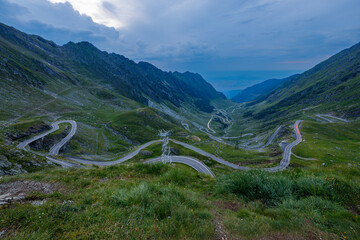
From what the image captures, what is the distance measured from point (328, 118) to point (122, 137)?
218484 mm

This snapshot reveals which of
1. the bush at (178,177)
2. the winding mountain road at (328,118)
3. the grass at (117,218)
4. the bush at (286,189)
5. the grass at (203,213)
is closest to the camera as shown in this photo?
the grass at (117,218)

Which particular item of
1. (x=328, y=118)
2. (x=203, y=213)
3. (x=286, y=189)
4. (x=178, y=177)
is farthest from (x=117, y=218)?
(x=328, y=118)

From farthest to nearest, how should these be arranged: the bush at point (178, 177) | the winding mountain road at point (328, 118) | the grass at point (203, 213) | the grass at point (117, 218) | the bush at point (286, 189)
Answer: the winding mountain road at point (328, 118) < the bush at point (178, 177) < the bush at point (286, 189) < the grass at point (203, 213) < the grass at point (117, 218)

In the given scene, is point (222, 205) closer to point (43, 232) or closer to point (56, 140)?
point (43, 232)

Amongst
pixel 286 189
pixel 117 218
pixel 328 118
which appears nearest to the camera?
pixel 117 218

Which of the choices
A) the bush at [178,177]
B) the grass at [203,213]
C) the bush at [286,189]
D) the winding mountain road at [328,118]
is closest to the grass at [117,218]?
the grass at [203,213]

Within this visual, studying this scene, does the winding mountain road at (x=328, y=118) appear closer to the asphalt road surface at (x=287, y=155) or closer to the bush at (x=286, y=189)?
the asphalt road surface at (x=287, y=155)

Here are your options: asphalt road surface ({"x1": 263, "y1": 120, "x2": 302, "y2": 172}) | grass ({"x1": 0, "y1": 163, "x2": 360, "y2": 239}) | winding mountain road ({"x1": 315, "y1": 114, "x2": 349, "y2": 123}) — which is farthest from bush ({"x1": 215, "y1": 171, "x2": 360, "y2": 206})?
winding mountain road ({"x1": 315, "y1": 114, "x2": 349, "y2": 123})

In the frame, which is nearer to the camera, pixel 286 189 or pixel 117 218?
pixel 117 218

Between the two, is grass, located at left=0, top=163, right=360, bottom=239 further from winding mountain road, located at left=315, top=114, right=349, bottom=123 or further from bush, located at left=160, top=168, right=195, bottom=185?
winding mountain road, located at left=315, top=114, right=349, bottom=123

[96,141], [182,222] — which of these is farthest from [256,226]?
[96,141]

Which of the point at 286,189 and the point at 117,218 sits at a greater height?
the point at 117,218

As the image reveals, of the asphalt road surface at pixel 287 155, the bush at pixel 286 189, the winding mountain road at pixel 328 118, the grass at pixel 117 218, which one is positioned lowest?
the asphalt road surface at pixel 287 155

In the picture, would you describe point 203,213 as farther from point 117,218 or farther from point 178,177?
point 178,177
